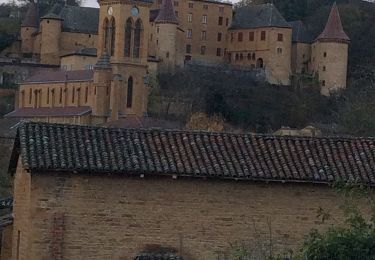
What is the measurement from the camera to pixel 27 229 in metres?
24.4

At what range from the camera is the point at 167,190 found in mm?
24641

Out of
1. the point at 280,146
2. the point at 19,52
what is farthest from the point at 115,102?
the point at 280,146

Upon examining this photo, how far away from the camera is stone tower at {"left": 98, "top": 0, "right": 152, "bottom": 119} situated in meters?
86.8

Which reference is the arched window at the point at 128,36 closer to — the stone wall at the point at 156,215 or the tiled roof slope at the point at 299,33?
the tiled roof slope at the point at 299,33

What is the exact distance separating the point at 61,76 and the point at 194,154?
68.9 meters

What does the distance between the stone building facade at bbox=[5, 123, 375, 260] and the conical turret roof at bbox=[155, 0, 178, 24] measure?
77772 mm

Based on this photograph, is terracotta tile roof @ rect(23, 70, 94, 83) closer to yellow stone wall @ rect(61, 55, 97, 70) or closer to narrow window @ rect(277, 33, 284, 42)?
yellow stone wall @ rect(61, 55, 97, 70)

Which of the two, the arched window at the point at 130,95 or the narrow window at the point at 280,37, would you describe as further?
the narrow window at the point at 280,37

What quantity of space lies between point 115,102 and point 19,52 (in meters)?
26.4

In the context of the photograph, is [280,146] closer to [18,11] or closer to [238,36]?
[238,36]

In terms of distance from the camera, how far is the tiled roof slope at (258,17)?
108 m

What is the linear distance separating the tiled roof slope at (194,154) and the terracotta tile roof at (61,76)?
6278 centimetres

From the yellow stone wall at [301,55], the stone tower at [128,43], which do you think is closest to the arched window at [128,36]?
the stone tower at [128,43]

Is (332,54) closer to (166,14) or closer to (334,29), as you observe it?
(334,29)
